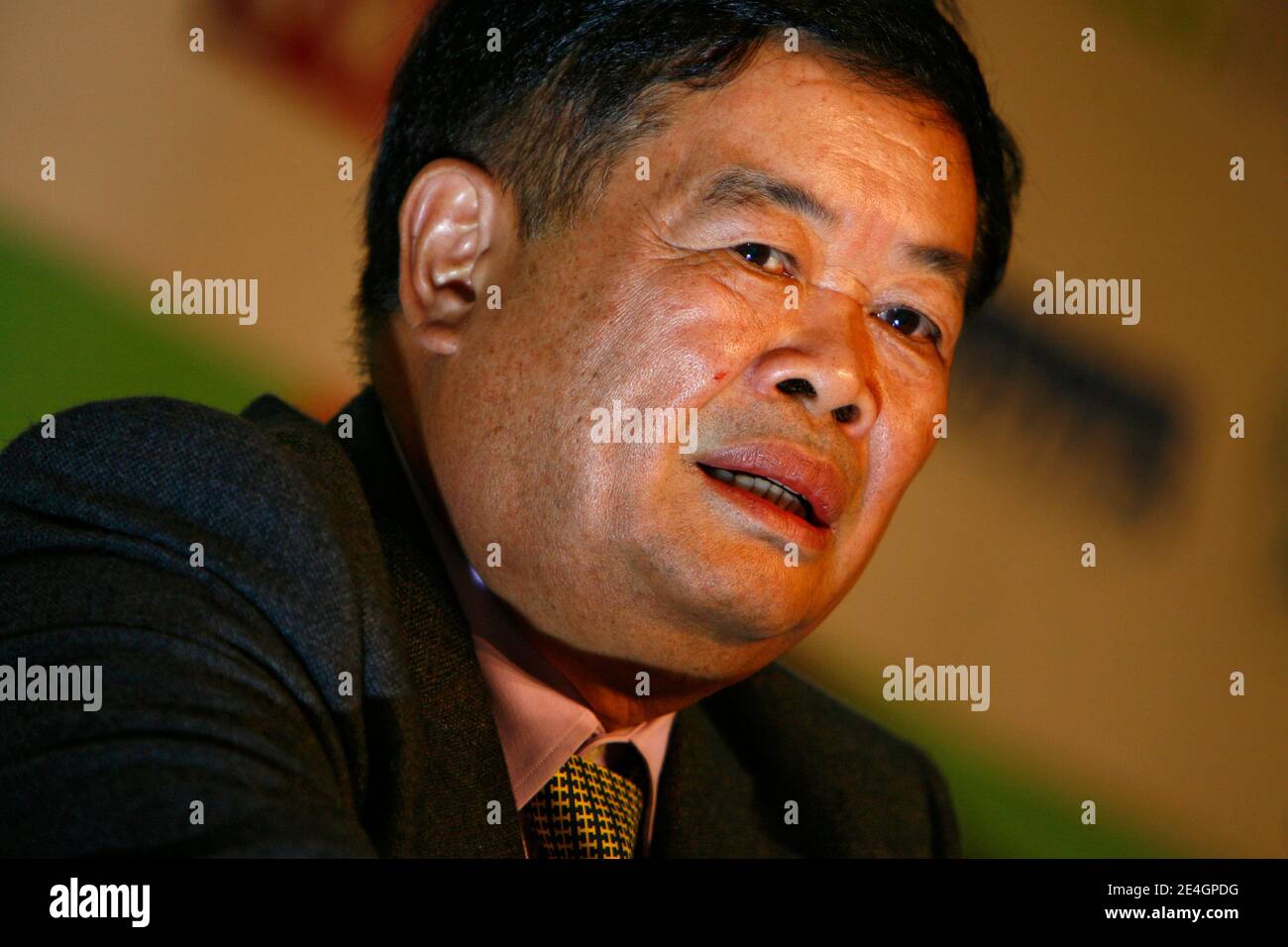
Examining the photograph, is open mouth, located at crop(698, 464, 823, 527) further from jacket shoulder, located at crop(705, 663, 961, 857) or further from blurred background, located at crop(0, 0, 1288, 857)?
blurred background, located at crop(0, 0, 1288, 857)

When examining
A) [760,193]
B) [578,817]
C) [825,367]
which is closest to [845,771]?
[578,817]

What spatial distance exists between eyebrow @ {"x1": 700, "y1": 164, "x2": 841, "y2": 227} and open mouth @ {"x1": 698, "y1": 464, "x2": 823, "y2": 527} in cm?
27

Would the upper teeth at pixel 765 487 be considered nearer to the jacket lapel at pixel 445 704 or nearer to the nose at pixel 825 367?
the nose at pixel 825 367

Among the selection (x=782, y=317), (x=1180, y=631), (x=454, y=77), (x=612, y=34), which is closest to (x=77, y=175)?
(x=454, y=77)

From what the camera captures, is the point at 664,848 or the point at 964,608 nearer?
the point at 664,848

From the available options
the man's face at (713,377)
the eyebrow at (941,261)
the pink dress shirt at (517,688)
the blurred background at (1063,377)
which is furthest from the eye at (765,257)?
the blurred background at (1063,377)

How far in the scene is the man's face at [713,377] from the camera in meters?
1.20

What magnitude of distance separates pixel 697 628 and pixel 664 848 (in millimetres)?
343

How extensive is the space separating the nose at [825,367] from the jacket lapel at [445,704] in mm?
361

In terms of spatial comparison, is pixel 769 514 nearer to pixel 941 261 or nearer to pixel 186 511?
pixel 941 261

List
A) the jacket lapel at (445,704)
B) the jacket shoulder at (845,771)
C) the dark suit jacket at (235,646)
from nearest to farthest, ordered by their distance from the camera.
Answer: the dark suit jacket at (235,646) → the jacket lapel at (445,704) → the jacket shoulder at (845,771)

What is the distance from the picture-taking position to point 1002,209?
1.60 m

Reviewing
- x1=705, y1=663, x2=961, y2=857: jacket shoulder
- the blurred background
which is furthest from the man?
the blurred background

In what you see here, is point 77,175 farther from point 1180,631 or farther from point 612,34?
point 1180,631
